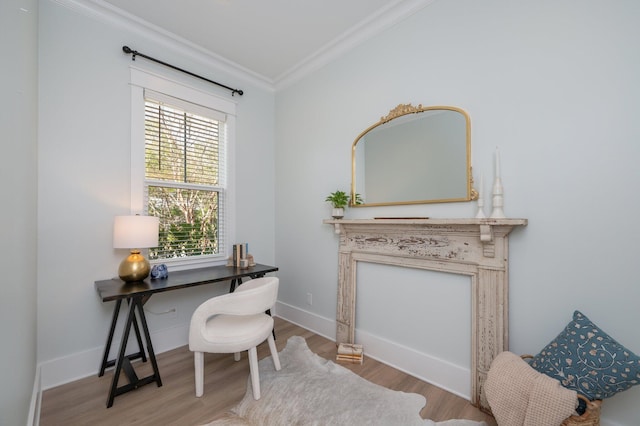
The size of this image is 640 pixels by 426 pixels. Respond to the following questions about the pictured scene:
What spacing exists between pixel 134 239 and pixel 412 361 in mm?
2309

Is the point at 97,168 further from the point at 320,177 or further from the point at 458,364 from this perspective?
the point at 458,364

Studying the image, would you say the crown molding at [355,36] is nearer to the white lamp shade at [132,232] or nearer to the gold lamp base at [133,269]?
the white lamp shade at [132,232]

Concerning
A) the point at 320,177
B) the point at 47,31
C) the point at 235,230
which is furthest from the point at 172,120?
the point at 320,177

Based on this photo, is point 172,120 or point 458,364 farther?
point 172,120

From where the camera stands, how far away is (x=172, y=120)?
2.62 m

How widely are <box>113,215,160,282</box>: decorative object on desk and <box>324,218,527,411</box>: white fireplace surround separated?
1.57 m

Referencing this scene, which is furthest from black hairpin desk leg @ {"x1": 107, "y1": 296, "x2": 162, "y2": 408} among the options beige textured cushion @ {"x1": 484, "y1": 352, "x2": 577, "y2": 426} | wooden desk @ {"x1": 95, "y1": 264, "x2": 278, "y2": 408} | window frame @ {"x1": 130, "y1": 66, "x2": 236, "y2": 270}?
beige textured cushion @ {"x1": 484, "y1": 352, "x2": 577, "y2": 426}

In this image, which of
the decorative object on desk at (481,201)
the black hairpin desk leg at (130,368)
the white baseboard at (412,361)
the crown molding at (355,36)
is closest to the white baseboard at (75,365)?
the black hairpin desk leg at (130,368)

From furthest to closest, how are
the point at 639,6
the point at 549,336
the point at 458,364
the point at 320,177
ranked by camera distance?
the point at 320,177 → the point at 458,364 → the point at 549,336 → the point at 639,6

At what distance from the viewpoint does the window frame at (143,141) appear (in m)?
2.36

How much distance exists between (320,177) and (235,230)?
3.69 ft

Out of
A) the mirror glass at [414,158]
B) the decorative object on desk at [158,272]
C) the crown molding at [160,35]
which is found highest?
the crown molding at [160,35]

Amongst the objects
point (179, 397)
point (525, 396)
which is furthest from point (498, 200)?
point (179, 397)

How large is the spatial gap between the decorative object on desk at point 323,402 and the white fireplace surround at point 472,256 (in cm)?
45
